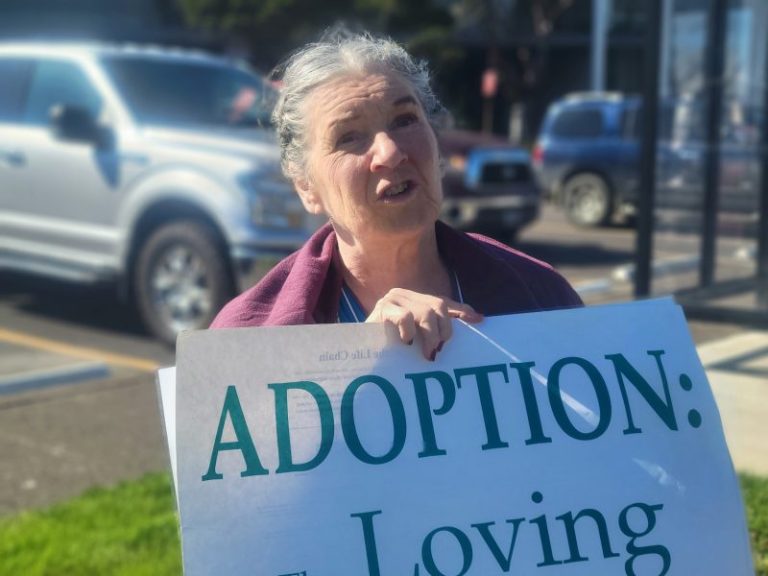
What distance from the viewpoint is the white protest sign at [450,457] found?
1892mm

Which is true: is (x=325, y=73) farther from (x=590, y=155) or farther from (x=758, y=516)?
(x=590, y=155)

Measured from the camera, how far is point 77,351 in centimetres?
730

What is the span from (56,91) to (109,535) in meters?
5.01

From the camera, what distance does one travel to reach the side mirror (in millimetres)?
7441

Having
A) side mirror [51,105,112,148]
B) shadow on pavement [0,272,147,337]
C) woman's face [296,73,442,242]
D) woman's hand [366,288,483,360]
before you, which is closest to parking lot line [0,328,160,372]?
shadow on pavement [0,272,147,337]

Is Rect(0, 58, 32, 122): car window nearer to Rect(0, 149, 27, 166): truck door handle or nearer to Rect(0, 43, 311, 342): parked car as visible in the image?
Rect(0, 43, 311, 342): parked car

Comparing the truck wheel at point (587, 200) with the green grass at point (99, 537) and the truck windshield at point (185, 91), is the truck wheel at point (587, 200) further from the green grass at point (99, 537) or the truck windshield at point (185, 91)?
the green grass at point (99, 537)

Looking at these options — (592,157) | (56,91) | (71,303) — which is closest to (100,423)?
(56,91)

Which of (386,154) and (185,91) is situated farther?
(185,91)

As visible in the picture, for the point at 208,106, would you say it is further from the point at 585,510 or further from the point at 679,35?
the point at 585,510

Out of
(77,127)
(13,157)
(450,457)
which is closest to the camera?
(450,457)

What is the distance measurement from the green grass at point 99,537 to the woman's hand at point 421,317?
1944 mm

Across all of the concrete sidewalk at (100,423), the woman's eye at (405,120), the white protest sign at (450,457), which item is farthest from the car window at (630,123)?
the white protest sign at (450,457)

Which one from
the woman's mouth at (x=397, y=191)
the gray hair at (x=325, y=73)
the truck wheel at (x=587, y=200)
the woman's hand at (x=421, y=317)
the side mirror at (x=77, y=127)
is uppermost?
the truck wheel at (x=587, y=200)
